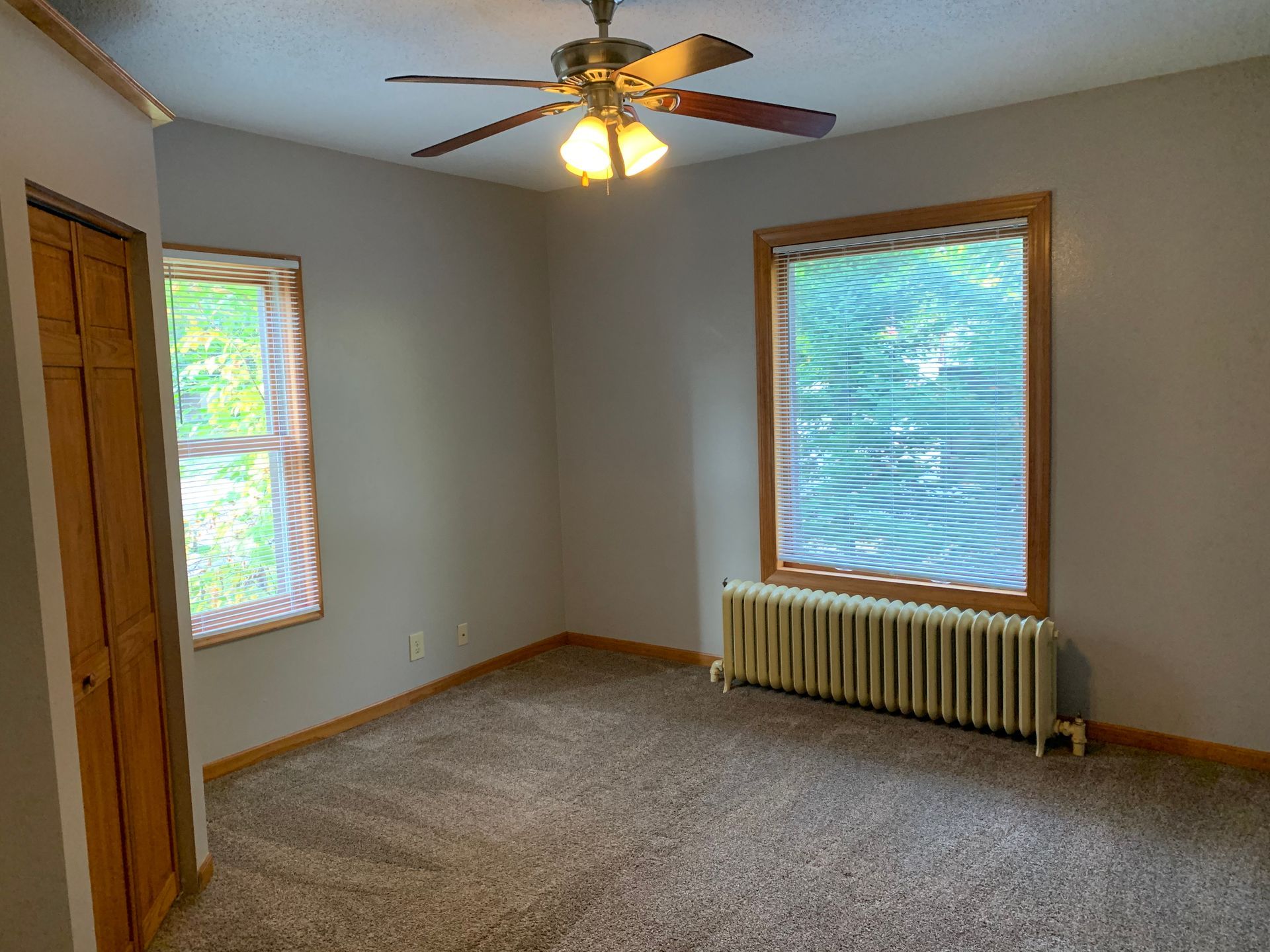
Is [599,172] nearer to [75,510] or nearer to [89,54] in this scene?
[89,54]

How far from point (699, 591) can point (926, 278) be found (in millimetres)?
1928

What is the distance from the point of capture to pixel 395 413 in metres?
4.35

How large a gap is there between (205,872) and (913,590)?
116 inches

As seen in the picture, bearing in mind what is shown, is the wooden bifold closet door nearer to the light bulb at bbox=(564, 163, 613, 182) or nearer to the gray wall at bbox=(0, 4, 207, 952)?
the gray wall at bbox=(0, 4, 207, 952)

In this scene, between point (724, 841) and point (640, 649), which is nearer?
point (724, 841)

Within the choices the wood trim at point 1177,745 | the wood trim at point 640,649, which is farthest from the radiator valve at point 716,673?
the wood trim at point 1177,745

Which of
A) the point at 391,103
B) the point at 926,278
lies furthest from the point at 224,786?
the point at 926,278

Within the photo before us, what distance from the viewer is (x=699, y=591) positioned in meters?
4.82

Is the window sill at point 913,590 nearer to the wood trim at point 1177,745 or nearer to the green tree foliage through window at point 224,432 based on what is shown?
the wood trim at point 1177,745

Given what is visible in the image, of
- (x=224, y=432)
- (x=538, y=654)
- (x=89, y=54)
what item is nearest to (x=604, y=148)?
(x=89, y=54)

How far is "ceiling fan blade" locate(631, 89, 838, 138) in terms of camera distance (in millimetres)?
2389

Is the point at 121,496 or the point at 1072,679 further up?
the point at 121,496

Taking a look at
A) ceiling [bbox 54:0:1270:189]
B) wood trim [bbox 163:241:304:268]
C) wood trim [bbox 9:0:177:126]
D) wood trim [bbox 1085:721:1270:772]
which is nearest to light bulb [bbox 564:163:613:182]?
ceiling [bbox 54:0:1270:189]

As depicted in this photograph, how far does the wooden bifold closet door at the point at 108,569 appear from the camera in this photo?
2.17 m
